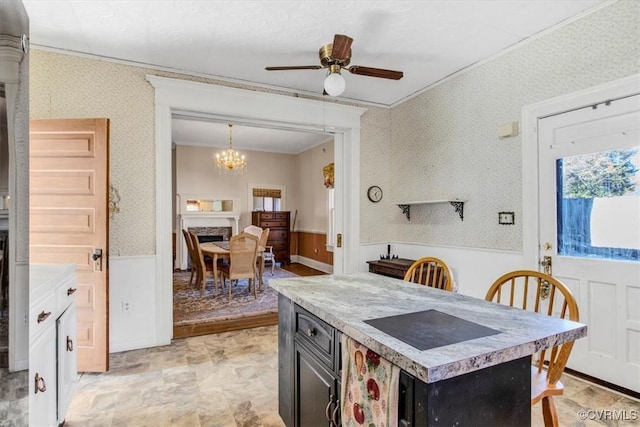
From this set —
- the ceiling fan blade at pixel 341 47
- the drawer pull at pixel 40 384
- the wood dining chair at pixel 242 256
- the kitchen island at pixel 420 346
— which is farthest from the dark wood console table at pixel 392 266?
the drawer pull at pixel 40 384

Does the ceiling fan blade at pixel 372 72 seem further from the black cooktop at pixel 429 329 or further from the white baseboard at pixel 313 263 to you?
the white baseboard at pixel 313 263

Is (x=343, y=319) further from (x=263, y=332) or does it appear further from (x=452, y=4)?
(x=263, y=332)

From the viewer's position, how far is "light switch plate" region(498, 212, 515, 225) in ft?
9.17

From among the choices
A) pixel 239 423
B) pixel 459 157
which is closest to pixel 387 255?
pixel 459 157

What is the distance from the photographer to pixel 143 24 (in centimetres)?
246

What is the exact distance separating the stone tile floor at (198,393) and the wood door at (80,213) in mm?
334

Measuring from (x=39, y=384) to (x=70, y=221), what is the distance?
143cm

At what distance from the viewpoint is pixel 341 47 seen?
2.15 m

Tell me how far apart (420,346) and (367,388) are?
0.81 feet

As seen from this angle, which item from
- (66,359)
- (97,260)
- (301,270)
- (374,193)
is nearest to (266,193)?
(301,270)

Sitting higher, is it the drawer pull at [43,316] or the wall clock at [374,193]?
the wall clock at [374,193]

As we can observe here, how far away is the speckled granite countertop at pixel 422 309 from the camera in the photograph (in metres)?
0.87

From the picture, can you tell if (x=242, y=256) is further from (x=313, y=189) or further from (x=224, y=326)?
(x=313, y=189)

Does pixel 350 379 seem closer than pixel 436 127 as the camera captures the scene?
Yes
